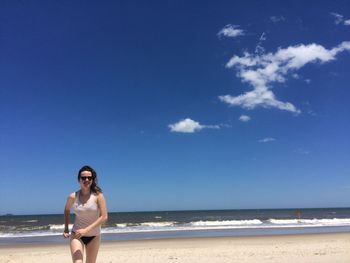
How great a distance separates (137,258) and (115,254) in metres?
1.22

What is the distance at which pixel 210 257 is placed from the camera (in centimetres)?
1155

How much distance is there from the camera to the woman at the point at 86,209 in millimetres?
4676

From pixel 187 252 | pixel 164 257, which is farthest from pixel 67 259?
pixel 187 252

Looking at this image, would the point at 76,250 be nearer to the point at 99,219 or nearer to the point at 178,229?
the point at 99,219

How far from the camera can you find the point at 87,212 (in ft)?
15.4

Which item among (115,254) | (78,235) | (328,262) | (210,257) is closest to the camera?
(78,235)

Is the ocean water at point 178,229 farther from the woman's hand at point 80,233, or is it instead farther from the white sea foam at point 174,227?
the woman's hand at point 80,233

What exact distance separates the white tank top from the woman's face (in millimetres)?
A: 136

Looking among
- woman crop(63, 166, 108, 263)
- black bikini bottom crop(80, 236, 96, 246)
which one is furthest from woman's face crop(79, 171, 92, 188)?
black bikini bottom crop(80, 236, 96, 246)

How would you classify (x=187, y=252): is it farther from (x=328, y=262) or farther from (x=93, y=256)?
(x=93, y=256)

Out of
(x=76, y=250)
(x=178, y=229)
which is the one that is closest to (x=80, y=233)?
(x=76, y=250)

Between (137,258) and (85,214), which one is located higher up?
(85,214)

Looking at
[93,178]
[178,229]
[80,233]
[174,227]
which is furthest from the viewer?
[174,227]

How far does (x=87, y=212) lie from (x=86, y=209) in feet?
0.12
